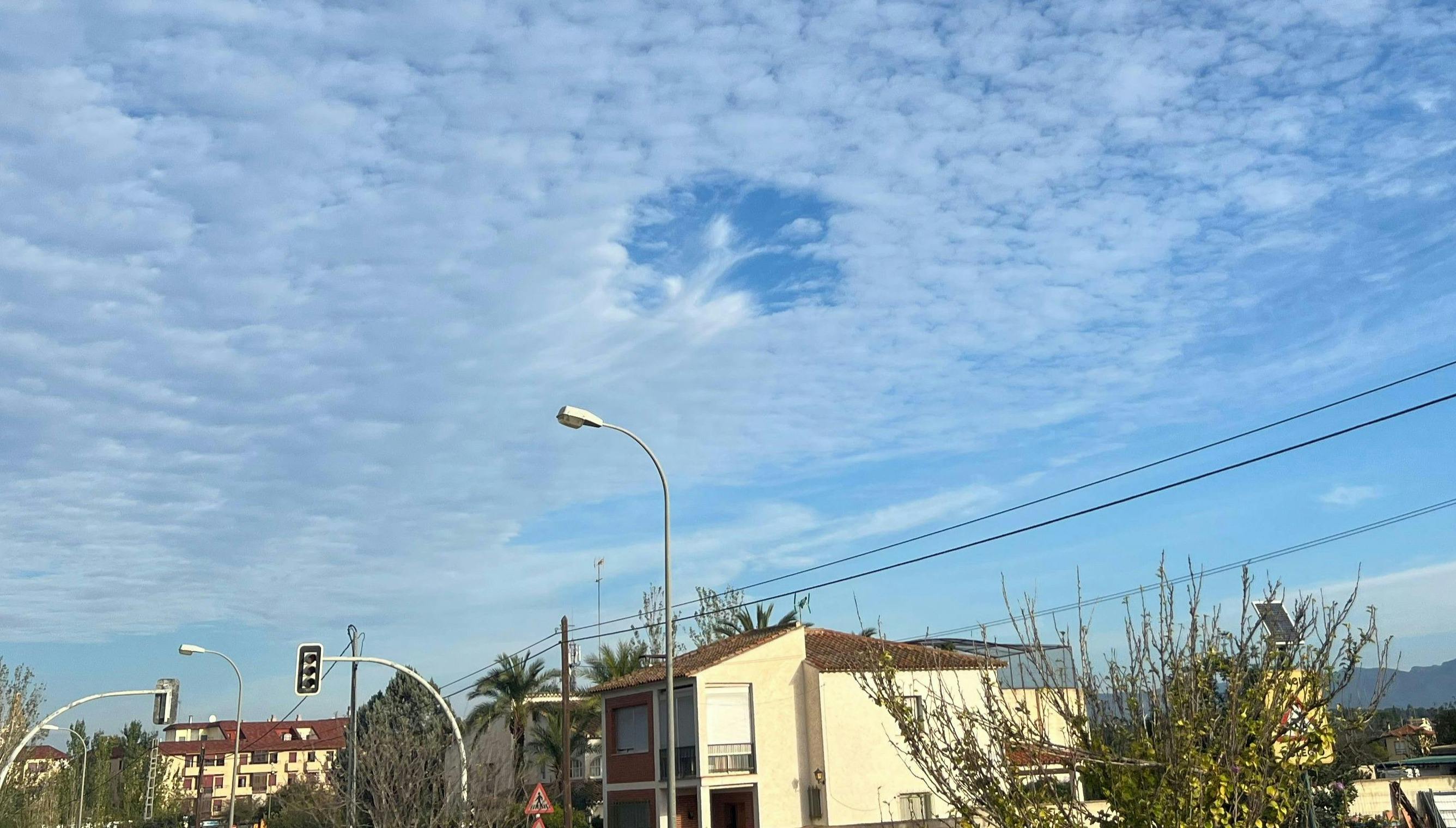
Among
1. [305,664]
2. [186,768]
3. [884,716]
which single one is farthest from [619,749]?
[186,768]

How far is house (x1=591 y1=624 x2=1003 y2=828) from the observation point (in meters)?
37.4

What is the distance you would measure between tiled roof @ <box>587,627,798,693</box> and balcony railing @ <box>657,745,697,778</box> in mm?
2474

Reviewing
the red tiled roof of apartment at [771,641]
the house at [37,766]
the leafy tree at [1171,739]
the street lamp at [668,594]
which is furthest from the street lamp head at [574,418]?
the house at [37,766]

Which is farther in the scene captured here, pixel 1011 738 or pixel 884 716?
pixel 884 716

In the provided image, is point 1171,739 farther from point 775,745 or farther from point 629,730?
point 629,730

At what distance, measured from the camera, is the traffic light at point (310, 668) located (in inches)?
1097

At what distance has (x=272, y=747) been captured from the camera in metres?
112

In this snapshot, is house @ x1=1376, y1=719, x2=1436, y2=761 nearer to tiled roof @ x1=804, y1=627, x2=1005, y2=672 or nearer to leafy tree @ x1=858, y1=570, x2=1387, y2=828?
tiled roof @ x1=804, y1=627, x2=1005, y2=672

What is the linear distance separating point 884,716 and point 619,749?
10.4m

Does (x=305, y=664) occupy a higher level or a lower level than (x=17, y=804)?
higher

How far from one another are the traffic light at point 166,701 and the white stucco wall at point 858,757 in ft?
65.5

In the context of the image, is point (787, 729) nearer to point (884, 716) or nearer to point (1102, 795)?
point (884, 716)

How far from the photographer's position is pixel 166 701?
105ft

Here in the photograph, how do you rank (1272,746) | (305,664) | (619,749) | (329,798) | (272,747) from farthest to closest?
(272,747) < (329,798) < (619,749) < (305,664) < (1272,746)
